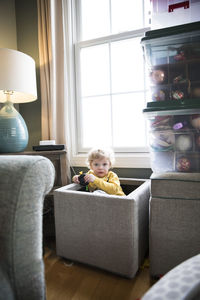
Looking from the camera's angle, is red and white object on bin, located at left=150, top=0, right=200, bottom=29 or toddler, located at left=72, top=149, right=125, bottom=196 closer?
red and white object on bin, located at left=150, top=0, right=200, bottom=29

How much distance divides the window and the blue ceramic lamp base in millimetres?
504

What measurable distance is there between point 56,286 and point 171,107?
1.08 meters

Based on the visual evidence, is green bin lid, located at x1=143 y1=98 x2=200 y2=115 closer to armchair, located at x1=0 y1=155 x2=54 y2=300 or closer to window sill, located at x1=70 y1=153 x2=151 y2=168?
window sill, located at x1=70 y1=153 x2=151 y2=168

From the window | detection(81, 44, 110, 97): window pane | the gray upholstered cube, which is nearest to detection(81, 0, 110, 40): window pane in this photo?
the window

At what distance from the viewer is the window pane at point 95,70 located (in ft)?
5.59

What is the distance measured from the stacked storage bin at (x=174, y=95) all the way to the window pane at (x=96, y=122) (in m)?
0.66

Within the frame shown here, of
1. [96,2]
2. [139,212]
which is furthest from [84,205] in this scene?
[96,2]

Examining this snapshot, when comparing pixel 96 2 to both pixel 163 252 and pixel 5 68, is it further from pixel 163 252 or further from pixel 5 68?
pixel 163 252

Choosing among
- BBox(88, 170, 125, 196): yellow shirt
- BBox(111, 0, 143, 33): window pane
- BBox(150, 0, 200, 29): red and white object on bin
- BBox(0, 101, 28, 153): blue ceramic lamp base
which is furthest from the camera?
BBox(111, 0, 143, 33): window pane

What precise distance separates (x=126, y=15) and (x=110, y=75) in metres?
0.49

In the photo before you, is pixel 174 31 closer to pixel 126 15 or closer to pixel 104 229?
pixel 126 15

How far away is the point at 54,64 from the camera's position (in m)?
1.60

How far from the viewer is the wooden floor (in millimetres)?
950

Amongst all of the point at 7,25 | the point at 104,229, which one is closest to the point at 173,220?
the point at 104,229
